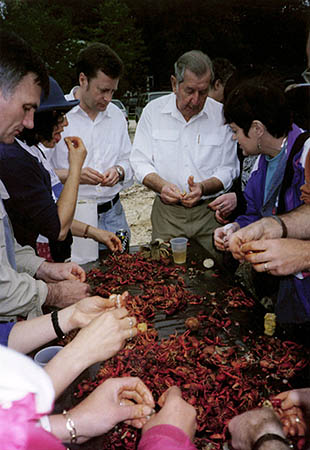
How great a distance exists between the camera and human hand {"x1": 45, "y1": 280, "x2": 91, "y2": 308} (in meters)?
2.04

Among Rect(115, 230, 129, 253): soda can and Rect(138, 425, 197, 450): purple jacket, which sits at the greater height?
Rect(138, 425, 197, 450): purple jacket

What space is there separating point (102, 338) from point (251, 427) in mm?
573

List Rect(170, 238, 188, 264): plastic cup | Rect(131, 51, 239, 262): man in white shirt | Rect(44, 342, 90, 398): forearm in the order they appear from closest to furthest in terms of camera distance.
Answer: Rect(44, 342, 90, 398): forearm
Rect(170, 238, 188, 264): plastic cup
Rect(131, 51, 239, 262): man in white shirt

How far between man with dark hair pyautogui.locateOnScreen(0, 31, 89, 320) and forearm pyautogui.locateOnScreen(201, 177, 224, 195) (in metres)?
1.76

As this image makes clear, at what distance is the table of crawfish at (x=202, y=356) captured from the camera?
146 centimetres

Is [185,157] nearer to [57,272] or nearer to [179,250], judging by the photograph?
[179,250]

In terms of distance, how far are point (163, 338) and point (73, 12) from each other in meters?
9.89

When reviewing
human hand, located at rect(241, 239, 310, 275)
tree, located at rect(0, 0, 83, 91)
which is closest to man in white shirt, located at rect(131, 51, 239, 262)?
human hand, located at rect(241, 239, 310, 275)

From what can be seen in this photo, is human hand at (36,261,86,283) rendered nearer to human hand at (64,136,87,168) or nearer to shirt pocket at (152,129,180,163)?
human hand at (64,136,87,168)

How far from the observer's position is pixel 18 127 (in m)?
1.76

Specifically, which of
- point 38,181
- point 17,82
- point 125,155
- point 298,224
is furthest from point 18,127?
point 125,155

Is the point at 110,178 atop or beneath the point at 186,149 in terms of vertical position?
beneath

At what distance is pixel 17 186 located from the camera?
211cm

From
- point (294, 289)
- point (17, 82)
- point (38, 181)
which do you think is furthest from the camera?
point (294, 289)
